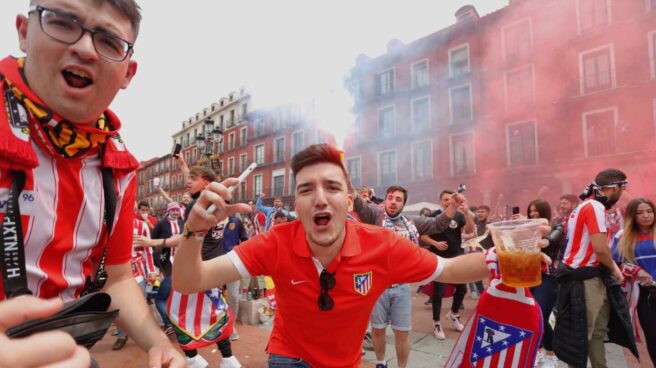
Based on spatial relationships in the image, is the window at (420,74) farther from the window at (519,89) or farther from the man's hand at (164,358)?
the man's hand at (164,358)

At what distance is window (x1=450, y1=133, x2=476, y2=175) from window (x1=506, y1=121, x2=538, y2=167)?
2061 mm

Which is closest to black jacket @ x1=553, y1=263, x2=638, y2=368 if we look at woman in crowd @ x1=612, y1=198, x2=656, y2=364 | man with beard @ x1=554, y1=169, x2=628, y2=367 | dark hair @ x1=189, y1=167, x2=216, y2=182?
man with beard @ x1=554, y1=169, x2=628, y2=367

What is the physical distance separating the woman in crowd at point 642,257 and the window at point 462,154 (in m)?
17.9

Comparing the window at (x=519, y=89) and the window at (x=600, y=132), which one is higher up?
the window at (x=519, y=89)

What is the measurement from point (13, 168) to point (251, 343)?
5.00 meters

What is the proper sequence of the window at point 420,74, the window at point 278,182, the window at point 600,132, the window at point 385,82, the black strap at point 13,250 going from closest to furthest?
the black strap at point 13,250
the window at point 600,132
the window at point 420,74
the window at point 385,82
the window at point 278,182

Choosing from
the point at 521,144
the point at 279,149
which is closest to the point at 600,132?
the point at 521,144

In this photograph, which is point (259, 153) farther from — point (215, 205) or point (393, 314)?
point (215, 205)

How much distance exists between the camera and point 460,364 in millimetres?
2164

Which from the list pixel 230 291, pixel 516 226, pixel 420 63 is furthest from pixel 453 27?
pixel 516 226

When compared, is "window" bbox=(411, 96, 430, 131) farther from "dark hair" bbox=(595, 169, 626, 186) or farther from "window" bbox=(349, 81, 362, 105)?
"dark hair" bbox=(595, 169, 626, 186)

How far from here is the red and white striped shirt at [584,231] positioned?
12.8 feet

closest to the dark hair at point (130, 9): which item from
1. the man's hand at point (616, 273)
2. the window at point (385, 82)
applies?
the man's hand at point (616, 273)

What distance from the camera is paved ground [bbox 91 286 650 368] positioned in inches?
183
